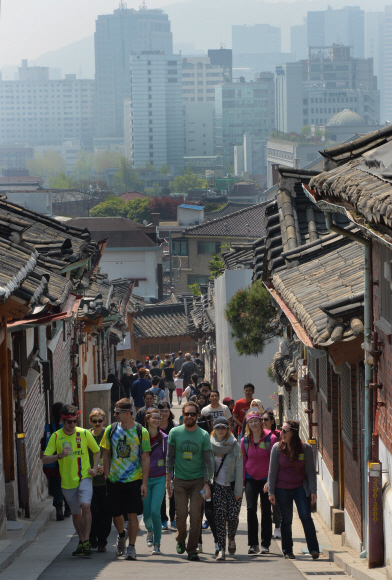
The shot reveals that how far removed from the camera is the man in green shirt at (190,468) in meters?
8.37

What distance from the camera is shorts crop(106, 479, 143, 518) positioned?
833 centimetres

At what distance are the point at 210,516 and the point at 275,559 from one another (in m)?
1.03

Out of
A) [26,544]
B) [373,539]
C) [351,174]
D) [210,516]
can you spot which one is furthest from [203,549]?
[351,174]

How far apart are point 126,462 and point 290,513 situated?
5.75ft

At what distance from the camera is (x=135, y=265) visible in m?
61.2

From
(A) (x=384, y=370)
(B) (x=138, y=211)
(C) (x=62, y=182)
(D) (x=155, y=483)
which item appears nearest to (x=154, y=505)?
(D) (x=155, y=483)

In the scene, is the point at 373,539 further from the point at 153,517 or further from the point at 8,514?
the point at 8,514

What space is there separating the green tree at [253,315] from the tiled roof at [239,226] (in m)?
43.2

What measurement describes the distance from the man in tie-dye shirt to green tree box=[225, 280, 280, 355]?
8.98 m

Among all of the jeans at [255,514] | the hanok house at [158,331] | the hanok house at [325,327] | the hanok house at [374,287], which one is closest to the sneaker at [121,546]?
the jeans at [255,514]

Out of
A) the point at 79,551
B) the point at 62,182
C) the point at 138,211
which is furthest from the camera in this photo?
the point at 62,182

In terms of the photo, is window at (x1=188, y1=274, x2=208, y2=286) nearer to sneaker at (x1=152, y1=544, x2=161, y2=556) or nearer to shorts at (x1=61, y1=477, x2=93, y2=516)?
sneaker at (x1=152, y1=544, x2=161, y2=556)

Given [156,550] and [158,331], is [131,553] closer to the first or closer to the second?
[156,550]

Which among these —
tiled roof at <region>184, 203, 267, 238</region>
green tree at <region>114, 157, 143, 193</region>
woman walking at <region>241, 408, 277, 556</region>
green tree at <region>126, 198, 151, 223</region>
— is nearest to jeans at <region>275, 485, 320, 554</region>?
woman walking at <region>241, 408, 277, 556</region>
